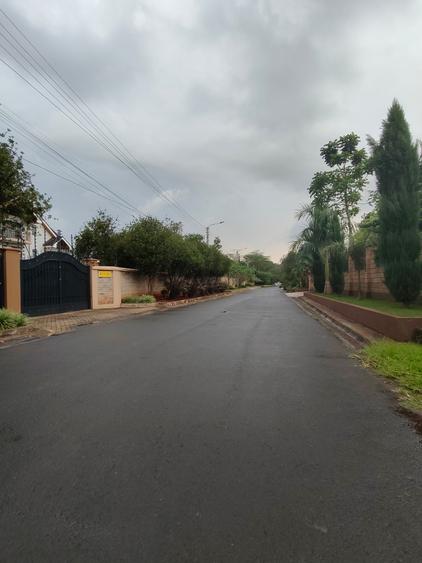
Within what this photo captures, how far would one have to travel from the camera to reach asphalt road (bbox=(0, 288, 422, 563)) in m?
2.15

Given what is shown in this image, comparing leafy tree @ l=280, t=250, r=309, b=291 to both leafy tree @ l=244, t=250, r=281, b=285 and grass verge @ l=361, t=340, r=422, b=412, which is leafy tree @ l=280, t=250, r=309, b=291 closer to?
grass verge @ l=361, t=340, r=422, b=412

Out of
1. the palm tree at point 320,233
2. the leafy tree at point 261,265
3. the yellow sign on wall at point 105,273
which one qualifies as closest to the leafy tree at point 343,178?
the palm tree at point 320,233

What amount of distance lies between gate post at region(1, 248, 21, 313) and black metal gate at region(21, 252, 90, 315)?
2.40 ft

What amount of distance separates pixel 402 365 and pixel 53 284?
581 inches

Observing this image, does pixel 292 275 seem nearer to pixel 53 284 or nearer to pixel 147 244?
A: pixel 147 244

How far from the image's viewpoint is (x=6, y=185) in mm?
11352

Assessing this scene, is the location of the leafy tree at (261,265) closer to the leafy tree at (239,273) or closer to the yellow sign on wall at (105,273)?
the leafy tree at (239,273)

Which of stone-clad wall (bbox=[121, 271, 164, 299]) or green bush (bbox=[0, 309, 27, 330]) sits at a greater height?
stone-clad wall (bbox=[121, 271, 164, 299])

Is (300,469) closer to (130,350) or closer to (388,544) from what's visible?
(388,544)

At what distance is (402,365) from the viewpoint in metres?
6.15

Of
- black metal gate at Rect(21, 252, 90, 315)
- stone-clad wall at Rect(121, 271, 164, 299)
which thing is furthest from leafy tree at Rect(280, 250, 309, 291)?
black metal gate at Rect(21, 252, 90, 315)

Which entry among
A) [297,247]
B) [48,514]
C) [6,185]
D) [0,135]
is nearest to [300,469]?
[48,514]

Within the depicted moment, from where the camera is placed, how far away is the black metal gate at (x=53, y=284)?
50.0 ft

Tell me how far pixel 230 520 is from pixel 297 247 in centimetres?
3118
